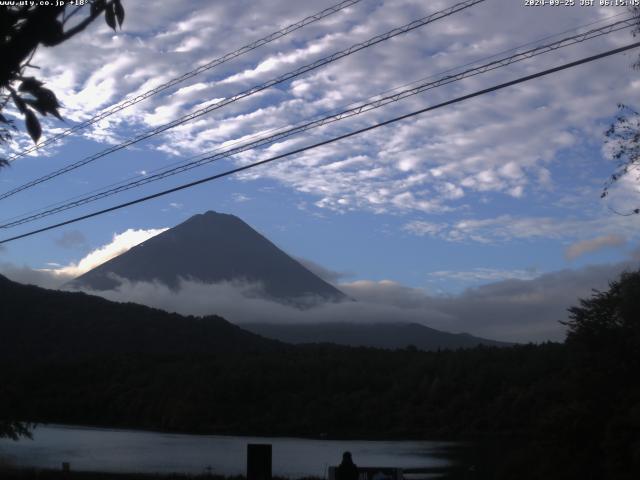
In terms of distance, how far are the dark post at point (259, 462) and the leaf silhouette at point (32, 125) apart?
33.9 feet

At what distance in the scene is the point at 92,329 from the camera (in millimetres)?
92875

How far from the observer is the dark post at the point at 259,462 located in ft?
45.3

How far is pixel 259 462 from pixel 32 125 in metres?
10.4

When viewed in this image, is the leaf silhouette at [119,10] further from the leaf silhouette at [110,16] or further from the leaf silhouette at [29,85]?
the leaf silhouette at [29,85]

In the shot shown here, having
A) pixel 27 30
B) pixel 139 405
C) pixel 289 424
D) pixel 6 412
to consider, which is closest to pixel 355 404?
pixel 289 424

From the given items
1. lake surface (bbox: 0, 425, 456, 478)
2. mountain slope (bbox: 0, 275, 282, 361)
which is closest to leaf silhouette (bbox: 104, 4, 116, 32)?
lake surface (bbox: 0, 425, 456, 478)

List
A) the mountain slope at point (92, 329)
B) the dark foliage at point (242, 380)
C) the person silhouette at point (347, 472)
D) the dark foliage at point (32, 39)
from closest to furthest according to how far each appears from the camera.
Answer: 1. the dark foliage at point (32, 39)
2. the person silhouette at point (347, 472)
3. the dark foliage at point (242, 380)
4. the mountain slope at point (92, 329)

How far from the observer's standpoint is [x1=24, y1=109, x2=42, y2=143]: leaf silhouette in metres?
4.43

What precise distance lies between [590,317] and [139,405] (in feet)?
226

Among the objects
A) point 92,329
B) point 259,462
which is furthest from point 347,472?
point 92,329

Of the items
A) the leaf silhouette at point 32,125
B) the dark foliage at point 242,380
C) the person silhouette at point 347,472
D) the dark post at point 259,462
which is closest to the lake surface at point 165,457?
the dark foliage at point 242,380

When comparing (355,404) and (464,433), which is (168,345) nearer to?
(355,404)

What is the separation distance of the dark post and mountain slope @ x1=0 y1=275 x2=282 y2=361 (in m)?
69.4

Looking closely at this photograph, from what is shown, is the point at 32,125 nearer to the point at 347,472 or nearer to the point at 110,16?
the point at 110,16
